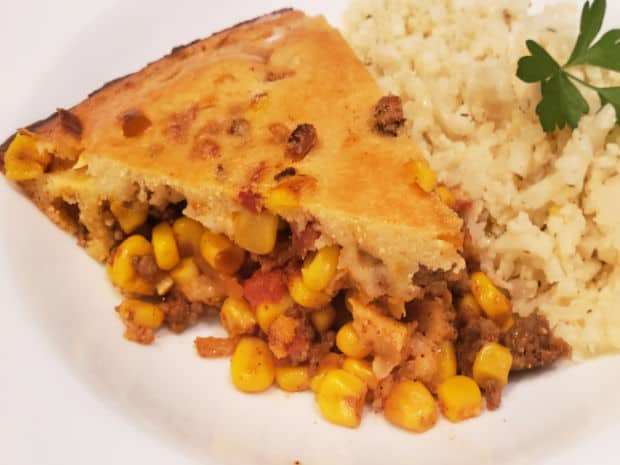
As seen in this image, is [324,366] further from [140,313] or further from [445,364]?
[140,313]

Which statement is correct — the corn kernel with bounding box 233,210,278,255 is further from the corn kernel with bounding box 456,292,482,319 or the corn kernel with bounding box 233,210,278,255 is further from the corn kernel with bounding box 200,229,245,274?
the corn kernel with bounding box 456,292,482,319

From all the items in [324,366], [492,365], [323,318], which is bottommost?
[492,365]

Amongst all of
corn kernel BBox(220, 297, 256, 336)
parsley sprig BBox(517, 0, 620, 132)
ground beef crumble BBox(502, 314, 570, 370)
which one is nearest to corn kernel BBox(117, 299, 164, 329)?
corn kernel BBox(220, 297, 256, 336)

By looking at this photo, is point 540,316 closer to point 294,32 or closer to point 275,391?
point 275,391

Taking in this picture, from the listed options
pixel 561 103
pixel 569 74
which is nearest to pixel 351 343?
pixel 561 103

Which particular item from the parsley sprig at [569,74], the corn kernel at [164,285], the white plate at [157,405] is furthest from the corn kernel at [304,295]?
the parsley sprig at [569,74]

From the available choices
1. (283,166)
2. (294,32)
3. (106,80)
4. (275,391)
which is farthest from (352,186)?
(106,80)
